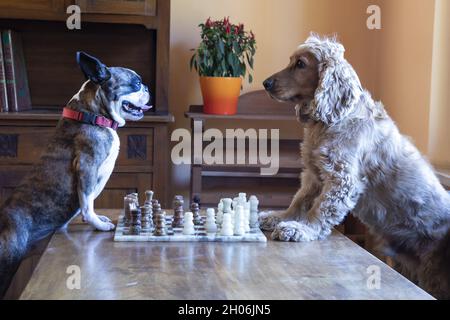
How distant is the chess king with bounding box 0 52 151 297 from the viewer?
64.1 inches

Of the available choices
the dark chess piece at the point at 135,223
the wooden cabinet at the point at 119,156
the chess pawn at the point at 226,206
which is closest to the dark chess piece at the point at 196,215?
the chess pawn at the point at 226,206

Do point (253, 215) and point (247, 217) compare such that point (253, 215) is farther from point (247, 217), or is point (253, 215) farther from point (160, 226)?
point (160, 226)

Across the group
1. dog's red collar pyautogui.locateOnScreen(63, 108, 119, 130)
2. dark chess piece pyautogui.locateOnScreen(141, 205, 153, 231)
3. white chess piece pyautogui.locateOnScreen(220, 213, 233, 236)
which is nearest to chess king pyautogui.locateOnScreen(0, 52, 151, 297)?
dog's red collar pyautogui.locateOnScreen(63, 108, 119, 130)

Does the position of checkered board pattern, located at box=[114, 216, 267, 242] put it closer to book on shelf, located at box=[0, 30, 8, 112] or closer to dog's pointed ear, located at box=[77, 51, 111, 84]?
dog's pointed ear, located at box=[77, 51, 111, 84]

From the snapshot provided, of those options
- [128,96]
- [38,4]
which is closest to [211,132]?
[38,4]

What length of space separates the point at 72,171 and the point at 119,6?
1228 mm

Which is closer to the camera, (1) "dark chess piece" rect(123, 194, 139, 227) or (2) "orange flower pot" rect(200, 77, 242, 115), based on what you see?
(1) "dark chess piece" rect(123, 194, 139, 227)

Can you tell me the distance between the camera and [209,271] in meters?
1.32

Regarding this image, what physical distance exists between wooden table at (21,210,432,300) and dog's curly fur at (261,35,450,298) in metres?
0.19

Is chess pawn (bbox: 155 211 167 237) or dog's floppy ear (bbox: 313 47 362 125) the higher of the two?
dog's floppy ear (bbox: 313 47 362 125)

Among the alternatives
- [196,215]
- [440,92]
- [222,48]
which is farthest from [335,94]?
[222,48]

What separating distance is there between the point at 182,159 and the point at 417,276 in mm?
1539

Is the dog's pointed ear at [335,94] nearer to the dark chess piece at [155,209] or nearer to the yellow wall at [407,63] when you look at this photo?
the dark chess piece at [155,209]
